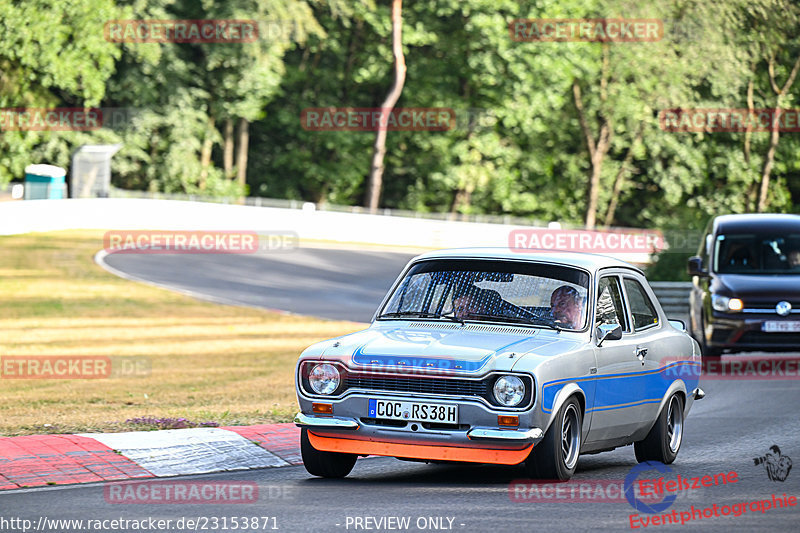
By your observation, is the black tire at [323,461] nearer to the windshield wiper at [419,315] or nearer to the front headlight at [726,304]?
the windshield wiper at [419,315]

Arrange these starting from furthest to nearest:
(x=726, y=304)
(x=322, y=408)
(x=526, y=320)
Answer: (x=726, y=304) → (x=526, y=320) → (x=322, y=408)

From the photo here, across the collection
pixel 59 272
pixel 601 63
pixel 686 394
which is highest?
pixel 601 63

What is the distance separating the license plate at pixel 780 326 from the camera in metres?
17.0

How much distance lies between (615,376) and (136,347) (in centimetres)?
1215

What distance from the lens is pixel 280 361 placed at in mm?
18484

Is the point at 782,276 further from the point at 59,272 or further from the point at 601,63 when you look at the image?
the point at 601,63

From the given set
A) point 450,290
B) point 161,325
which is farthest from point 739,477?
point 161,325

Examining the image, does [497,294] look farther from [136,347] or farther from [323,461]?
[136,347]

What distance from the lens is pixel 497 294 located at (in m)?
9.17

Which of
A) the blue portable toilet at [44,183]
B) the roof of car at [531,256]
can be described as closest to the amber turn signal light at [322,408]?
the roof of car at [531,256]

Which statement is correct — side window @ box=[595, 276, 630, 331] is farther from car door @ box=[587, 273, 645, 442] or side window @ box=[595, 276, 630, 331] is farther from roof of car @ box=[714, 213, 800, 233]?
roof of car @ box=[714, 213, 800, 233]

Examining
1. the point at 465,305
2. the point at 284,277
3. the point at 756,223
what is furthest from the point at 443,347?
the point at 284,277

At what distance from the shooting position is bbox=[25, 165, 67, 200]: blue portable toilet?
46875 mm

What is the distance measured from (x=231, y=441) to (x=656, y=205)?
192 feet
